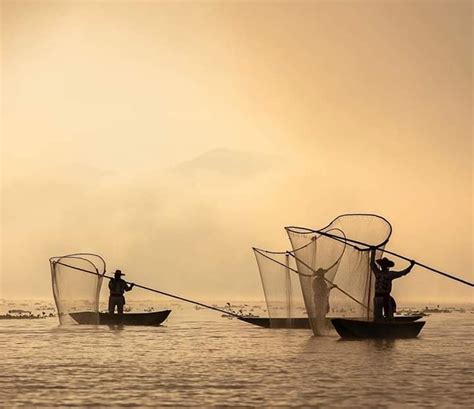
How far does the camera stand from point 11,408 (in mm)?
10305

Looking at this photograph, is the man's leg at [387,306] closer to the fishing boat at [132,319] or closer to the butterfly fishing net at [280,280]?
the butterfly fishing net at [280,280]

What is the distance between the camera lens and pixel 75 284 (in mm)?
26359

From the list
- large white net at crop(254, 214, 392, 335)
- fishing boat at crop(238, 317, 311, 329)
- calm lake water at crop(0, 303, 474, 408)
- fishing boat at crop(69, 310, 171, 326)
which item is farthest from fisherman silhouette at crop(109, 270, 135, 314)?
large white net at crop(254, 214, 392, 335)

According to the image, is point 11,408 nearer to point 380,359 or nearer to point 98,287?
point 380,359

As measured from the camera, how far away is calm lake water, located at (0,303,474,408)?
1117 centimetres

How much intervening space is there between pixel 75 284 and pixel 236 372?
12885 mm

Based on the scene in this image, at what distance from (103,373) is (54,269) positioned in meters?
13.2

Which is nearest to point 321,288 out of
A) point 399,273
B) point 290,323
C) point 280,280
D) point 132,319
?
point 399,273

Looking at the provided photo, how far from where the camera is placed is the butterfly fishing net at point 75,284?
26.4 meters

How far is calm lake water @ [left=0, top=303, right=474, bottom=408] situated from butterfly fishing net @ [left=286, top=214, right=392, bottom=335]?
786 millimetres

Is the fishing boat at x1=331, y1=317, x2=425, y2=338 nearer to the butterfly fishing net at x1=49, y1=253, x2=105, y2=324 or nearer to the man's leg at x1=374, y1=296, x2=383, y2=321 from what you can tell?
the man's leg at x1=374, y1=296, x2=383, y2=321

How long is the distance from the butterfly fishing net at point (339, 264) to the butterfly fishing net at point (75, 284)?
827cm

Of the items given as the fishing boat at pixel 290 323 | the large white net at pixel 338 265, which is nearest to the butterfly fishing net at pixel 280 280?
the fishing boat at pixel 290 323

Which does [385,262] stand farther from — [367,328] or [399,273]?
[367,328]
